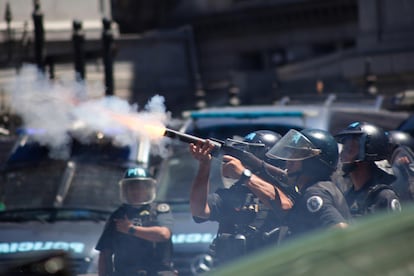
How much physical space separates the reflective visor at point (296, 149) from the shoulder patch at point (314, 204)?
1.11 ft

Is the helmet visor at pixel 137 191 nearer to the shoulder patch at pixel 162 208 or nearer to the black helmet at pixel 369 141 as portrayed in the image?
the shoulder patch at pixel 162 208

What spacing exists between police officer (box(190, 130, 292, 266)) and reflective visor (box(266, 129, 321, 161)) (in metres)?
0.18

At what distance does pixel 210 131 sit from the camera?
11438 millimetres

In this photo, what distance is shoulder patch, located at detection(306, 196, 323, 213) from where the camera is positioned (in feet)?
20.8

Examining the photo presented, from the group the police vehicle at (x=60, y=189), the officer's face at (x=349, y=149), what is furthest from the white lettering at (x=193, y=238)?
the officer's face at (x=349, y=149)

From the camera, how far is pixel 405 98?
14188mm

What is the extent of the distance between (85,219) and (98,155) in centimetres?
119

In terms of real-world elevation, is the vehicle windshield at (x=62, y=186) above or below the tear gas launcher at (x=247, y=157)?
below

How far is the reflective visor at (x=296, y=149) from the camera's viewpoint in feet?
21.9

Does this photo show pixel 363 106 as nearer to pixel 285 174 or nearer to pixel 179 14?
pixel 285 174

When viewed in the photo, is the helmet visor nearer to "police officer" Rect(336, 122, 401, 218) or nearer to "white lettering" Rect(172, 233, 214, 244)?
"white lettering" Rect(172, 233, 214, 244)

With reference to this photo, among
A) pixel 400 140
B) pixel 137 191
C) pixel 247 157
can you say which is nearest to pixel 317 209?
pixel 247 157

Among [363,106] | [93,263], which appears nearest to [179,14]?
[363,106]

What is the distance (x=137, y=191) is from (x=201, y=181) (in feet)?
4.85
